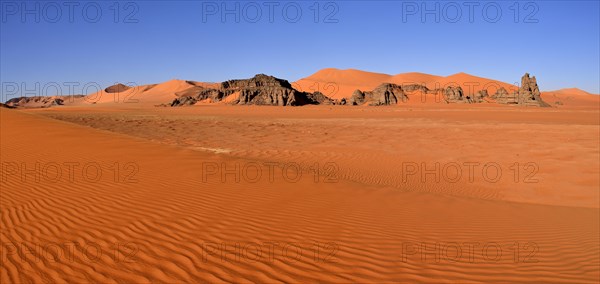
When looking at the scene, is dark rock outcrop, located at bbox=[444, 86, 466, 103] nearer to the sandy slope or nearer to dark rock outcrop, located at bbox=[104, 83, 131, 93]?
the sandy slope

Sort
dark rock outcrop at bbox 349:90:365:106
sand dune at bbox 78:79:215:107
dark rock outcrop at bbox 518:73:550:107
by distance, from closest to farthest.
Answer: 1. dark rock outcrop at bbox 518:73:550:107
2. dark rock outcrop at bbox 349:90:365:106
3. sand dune at bbox 78:79:215:107

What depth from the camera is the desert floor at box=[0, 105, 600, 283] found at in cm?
439

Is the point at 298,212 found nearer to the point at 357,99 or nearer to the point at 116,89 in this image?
the point at 357,99

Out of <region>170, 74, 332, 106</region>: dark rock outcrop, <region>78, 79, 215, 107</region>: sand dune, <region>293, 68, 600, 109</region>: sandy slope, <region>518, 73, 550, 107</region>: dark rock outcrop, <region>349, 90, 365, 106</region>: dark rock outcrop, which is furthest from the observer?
<region>78, 79, 215, 107</region>: sand dune

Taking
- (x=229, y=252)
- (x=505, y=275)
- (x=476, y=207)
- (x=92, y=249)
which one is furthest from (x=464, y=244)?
(x=92, y=249)

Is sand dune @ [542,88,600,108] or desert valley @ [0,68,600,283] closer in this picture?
desert valley @ [0,68,600,283]

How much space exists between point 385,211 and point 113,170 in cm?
692

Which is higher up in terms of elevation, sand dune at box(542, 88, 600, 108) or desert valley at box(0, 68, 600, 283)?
sand dune at box(542, 88, 600, 108)

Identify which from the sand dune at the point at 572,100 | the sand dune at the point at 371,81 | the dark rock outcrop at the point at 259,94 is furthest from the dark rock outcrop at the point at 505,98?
the sand dune at the point at 371,81

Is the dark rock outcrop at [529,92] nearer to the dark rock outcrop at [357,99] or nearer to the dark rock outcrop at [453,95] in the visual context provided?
the dark rock outcrop at [453,95]

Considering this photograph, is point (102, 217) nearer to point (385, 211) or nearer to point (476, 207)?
point (385, 211)

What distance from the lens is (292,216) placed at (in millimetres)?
6387

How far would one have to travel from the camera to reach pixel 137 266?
4266 millimetres

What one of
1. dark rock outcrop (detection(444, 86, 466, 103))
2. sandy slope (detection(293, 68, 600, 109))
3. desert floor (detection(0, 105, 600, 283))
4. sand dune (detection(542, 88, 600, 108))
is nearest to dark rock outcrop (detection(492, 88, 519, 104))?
dark rock outcrop (detection(444, 86, 466, 103))
